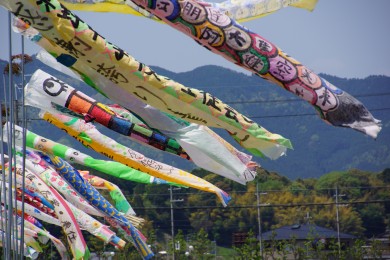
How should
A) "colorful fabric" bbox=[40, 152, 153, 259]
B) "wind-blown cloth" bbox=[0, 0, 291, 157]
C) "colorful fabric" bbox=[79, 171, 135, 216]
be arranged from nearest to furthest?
"wind-blown cloth" bbox=[0, 0, 291, 157]
"colorful fabric" bbox=[40, 152, 153, 259]
"colorful fabric" bbox=[79, 171, 135, 216]

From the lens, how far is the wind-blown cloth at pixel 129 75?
1008 cm

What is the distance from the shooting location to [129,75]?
35.3ft

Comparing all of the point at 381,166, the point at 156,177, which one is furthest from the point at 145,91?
the point at 381,166

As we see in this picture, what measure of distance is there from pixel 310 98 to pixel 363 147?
106 m

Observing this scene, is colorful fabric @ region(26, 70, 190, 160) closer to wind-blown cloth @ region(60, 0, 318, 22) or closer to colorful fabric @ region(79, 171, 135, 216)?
wind-blown cloth @ region(60, 0, 318, 22)

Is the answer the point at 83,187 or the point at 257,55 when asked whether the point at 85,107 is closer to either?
the point at 257,55

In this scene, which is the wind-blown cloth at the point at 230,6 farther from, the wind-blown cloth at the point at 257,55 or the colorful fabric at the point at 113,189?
the colorful fabric at the point at 113,189

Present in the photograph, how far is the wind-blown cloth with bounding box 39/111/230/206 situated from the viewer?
1560cm

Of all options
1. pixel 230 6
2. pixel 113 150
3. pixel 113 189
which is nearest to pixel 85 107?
pixel 113 150

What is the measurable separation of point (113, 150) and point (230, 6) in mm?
3910

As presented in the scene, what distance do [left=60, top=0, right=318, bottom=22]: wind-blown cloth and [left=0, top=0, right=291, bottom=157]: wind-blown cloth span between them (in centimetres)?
103

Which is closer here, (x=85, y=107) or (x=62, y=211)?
(x=85, y=107)

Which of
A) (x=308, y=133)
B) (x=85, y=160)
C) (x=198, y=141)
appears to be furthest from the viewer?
(x=308, y=133)

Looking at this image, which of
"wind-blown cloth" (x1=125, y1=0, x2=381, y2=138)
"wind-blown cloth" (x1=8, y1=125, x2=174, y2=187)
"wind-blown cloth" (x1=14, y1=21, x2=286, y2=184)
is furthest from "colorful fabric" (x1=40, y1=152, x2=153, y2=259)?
"wind-blown cloth" (x1=125, y1=0, x2=381, y2=138)
